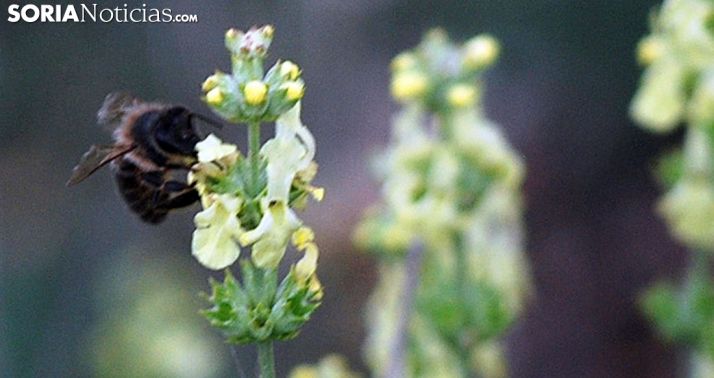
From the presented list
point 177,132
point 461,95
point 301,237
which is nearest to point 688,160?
point 461,95

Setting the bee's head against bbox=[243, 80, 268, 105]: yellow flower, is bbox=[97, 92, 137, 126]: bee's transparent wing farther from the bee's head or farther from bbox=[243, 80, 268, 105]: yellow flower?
bbox=[243, 80, 268, 105]: yellow flower

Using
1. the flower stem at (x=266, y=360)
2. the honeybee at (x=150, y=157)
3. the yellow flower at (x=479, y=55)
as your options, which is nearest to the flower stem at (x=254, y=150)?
the flower stem at (x=266, y=360)

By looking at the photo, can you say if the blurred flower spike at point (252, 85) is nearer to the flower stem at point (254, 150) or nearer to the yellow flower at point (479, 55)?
the flower stem at point (254, 150)

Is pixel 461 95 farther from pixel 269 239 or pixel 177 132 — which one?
pixel 269 239

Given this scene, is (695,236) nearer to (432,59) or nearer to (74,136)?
(432,59)

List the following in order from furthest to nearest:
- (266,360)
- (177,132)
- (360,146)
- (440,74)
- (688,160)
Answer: (360,146)
(440,74)
(688,160)
(177,132)
(266,360)

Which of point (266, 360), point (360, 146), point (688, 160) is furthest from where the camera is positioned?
point (360, 146)

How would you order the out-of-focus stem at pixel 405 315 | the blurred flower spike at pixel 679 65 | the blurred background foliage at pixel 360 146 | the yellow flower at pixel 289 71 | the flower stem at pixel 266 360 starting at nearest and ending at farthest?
the flower stem at pixel 266 360
the yellow flower at pixel 289 71
the blurred flower spike at pixel 679 65
the out-of-focus stem at pixel 405 315
the blurred background foliage at pixel 360 146
